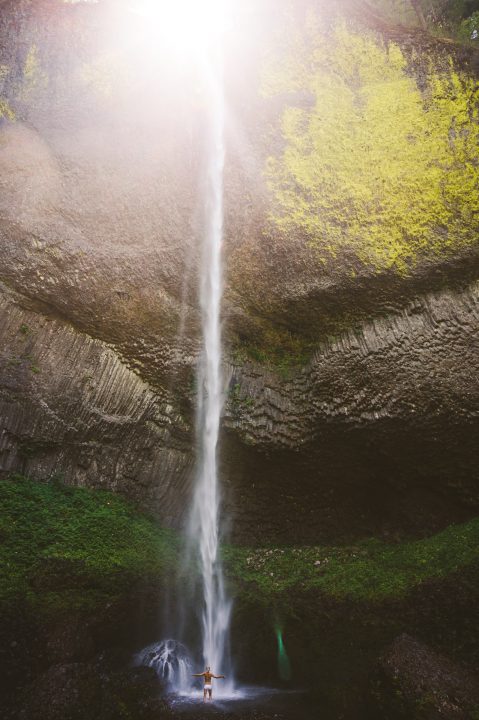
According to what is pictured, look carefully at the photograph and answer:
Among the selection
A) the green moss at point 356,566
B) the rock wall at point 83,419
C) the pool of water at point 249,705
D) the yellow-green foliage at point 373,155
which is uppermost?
the yellow-green foliage at point 373,155

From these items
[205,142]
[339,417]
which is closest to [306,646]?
[339,417]

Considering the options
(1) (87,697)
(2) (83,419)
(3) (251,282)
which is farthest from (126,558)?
(3) (251,282)

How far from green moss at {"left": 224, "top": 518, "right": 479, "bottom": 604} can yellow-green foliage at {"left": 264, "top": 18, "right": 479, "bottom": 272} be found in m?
4.11

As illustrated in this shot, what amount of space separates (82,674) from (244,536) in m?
3.20

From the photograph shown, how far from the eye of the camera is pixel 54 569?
18.3 ft

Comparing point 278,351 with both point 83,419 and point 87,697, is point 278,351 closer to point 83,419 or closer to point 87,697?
point 83,419

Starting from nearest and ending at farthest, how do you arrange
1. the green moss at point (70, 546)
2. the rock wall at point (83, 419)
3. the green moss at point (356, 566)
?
the green moss at point (70, 546), the green moss at point (356, 566), the rock wall at point (83, 419)

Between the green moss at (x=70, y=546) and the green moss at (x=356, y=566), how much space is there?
4.53 feet

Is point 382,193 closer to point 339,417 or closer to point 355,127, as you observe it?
point 355,127

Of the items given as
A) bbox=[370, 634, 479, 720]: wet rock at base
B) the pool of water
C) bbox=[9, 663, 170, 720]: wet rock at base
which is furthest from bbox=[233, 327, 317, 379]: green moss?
bbox=[9, 663, 170, 720]: wet rock at base

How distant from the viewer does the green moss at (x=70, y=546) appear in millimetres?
5480

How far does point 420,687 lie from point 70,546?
436cm

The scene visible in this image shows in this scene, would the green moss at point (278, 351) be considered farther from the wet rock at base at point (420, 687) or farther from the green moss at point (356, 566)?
the wet rock at base at point (420, 687)

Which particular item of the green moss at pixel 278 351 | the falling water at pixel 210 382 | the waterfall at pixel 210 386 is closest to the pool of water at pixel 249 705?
the waterfall at pixel 210 386
